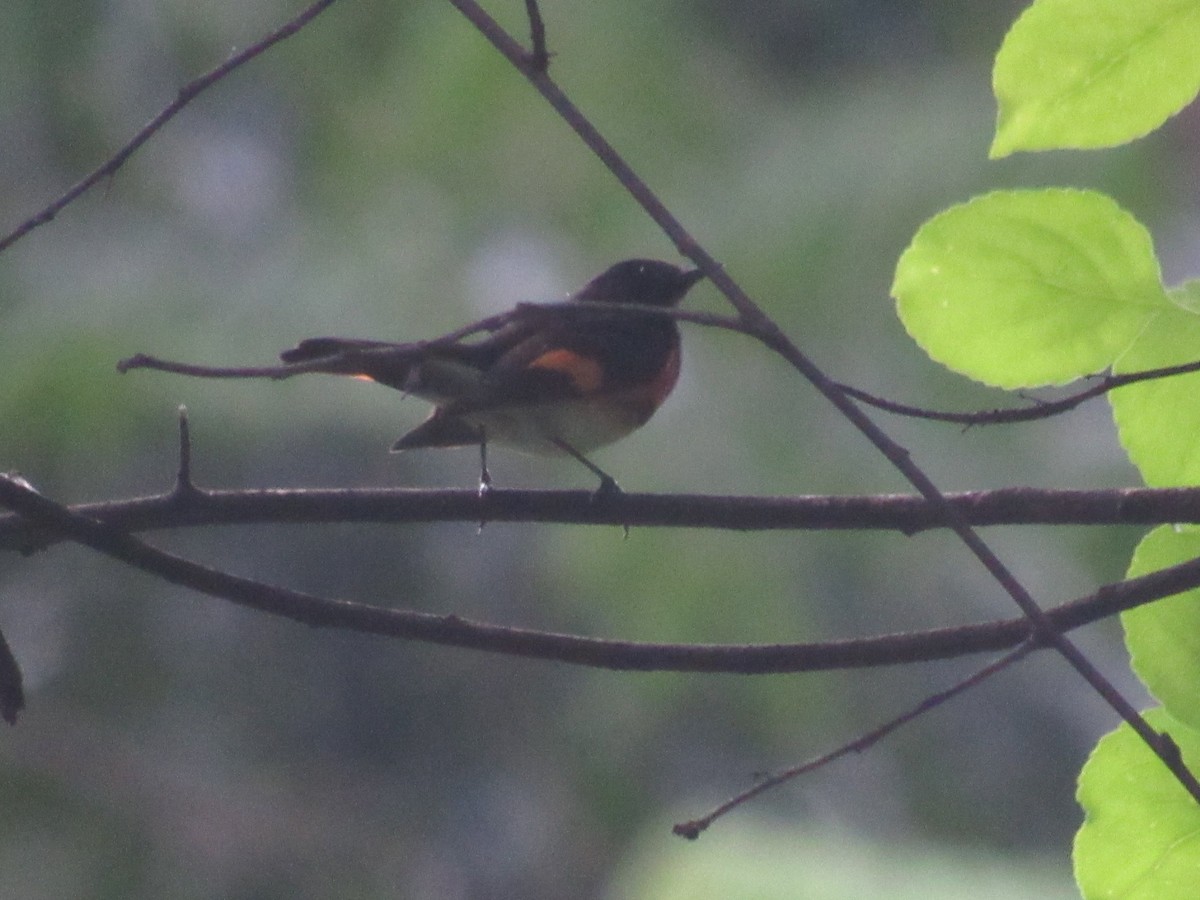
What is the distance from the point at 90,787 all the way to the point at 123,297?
2.97 metres

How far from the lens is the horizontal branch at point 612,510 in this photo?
1286mm

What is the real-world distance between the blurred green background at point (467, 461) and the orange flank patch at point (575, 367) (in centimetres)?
409

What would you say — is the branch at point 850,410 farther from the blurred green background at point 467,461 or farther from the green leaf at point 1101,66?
the blurred green background at point 467,461

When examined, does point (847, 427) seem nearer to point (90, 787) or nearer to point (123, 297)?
point (123, 297)

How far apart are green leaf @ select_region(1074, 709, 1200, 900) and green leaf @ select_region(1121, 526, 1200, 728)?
4 centimetres

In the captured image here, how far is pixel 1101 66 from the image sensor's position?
99cm

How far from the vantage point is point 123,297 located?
9055 millimetres

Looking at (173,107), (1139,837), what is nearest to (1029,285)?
(1139,837)

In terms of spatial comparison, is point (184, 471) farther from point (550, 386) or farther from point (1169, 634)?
point (550, 386)

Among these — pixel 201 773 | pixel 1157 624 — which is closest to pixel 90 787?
pixel 201 773

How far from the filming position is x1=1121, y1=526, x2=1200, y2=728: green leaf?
1.00 meters

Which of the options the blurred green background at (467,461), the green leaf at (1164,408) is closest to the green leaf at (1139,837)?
the green leaf at (1164,408)

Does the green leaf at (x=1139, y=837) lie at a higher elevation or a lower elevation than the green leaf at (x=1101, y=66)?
lower

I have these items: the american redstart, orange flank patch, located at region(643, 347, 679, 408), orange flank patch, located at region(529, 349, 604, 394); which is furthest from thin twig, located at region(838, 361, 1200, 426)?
orange flank patch, located at region(643, 347, 679, 408)
